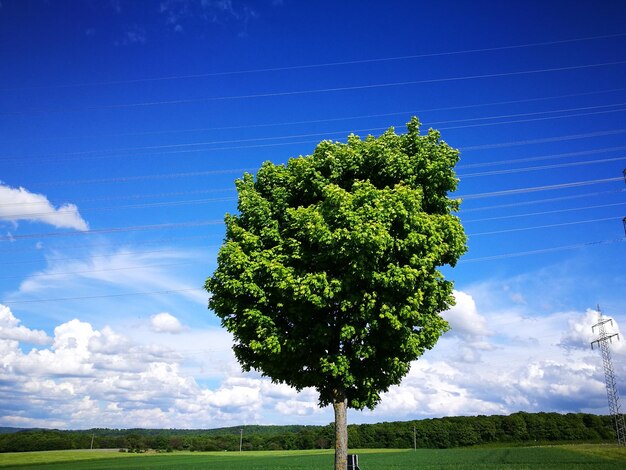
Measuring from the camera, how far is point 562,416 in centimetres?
13488

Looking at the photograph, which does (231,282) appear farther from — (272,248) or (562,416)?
(562,416)

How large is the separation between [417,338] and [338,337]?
2.90 meters

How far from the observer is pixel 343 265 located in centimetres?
1638

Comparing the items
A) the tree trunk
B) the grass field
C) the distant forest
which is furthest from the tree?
the distant forest

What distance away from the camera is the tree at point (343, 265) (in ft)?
50.5

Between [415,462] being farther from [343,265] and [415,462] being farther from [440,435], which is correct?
[440,435]

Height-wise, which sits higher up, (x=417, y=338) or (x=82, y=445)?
(x=417, y=338)

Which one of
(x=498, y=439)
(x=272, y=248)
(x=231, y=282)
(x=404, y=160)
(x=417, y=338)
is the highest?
(x=404, y=160)

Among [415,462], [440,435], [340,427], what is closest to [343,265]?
[340,427]

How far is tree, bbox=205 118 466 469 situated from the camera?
50.5 ft

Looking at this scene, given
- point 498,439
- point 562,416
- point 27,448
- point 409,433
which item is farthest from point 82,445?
point 562,416

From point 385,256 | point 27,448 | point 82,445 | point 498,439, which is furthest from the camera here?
point 498,439

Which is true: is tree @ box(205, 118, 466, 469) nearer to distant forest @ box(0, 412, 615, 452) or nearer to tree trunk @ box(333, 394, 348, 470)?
tree trunk @ box(333, 394, 348, 470)

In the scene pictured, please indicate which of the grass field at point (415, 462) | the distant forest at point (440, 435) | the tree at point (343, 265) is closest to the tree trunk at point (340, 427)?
the tree at point (343, 265)
